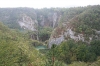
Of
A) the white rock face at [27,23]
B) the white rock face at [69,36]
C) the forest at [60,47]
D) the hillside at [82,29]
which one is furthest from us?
the white rock face at [27,23]

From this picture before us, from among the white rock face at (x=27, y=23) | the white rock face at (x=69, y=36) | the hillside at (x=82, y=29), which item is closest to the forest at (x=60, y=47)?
the hillside at (x=82, y=29)

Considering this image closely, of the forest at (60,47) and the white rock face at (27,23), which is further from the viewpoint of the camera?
the white rock face at (27,23)

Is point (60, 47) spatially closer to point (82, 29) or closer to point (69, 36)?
point (69, 36)

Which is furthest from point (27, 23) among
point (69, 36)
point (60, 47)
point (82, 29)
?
point (60, 47)

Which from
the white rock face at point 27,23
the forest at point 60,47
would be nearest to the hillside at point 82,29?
the forest at point 60,47

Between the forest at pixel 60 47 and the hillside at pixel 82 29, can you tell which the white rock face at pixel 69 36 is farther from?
the forest at pixel 60 47

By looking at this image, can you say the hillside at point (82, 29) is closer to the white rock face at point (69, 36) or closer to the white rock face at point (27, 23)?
the white rock face at point (69, 36)

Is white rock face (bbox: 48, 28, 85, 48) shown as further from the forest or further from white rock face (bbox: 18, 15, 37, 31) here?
white rock face (bbox: 18, 15, 37, 31)

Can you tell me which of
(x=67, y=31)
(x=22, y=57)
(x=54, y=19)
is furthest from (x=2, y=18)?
(x=22, y=57)

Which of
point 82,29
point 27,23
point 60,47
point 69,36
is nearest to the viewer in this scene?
point 60,47

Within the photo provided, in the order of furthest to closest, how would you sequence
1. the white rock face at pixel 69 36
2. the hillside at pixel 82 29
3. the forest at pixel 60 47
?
the white rock face at pixel 69 36
the hillside at pixel 82 29
the forest at pixel 60 47
